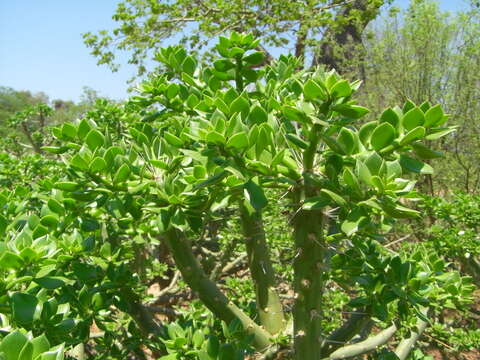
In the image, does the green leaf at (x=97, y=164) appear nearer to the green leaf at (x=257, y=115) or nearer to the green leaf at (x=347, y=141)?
the green leaf at (x=257, y=115)

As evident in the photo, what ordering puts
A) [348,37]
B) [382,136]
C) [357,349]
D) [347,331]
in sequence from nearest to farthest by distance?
1. [382,136]
2. [347,331]
3. [357,349]
4. [348,37]

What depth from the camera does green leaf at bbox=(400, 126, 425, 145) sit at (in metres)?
0.78

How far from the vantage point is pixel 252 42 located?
1238 millimetres

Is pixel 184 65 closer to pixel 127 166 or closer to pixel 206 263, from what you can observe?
pixel 127 166

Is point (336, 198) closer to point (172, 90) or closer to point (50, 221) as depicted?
point (172, 90)

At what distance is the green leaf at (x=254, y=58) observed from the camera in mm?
1236

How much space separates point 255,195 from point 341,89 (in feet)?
0.97

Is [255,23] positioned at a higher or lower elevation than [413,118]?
higher

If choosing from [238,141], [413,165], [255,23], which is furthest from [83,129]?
[255,23]

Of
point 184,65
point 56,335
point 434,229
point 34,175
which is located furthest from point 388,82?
point 56,335

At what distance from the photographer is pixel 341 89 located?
0.82 meters

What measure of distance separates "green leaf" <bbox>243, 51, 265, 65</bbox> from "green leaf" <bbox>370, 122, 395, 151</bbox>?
1.72 ft

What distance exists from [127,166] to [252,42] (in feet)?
1.97

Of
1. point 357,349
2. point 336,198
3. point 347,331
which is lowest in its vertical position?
point 357,349
